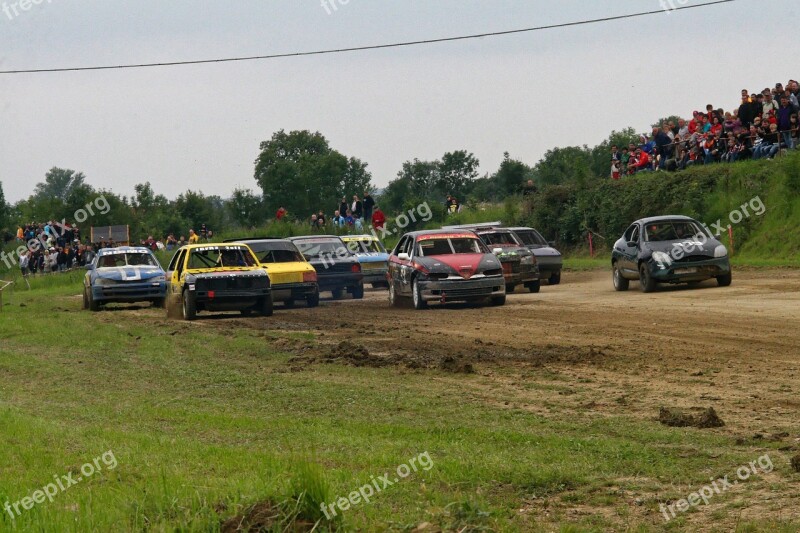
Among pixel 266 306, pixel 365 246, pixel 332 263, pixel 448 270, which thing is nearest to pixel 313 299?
pixel 266 306

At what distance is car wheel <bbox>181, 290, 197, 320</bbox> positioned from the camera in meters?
23.4

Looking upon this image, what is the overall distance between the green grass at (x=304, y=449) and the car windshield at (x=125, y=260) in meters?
14.3

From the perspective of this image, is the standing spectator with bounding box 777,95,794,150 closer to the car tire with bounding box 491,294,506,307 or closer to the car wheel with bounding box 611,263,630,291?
the car wheel with bounding box 611,263,630,291

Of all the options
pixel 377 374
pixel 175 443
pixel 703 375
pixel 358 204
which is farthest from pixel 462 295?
pixel 358 204

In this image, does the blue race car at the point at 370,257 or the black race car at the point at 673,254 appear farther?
the blue race car at the point at 370,257

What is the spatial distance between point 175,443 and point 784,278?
18.9 m

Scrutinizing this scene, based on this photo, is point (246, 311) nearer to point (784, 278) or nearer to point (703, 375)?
point (784, 278)

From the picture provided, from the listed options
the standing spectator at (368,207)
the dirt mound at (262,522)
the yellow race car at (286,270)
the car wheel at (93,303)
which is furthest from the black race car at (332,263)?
the dirt mound at (262,522)

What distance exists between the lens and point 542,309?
2241 centimetres

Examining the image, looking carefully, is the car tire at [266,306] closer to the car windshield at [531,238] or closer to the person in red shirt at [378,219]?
the car windshield at [531,238]

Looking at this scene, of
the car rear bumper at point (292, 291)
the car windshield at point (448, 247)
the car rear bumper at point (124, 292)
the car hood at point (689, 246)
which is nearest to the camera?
the car hood at point (689, 246)

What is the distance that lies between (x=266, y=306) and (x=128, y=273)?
6.19 meters
